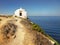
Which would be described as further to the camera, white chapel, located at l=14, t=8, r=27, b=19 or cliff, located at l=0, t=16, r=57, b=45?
white chapel, located at l=14, t=8, r=27, b=19

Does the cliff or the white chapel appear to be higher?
the white chapel

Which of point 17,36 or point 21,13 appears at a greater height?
point 21,13

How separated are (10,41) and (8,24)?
22.2ft

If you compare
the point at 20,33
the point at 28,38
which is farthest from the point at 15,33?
the point at 28,38

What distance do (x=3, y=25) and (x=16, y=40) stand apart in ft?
19.8

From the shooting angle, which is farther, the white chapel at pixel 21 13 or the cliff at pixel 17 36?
the white chapel at pixel 21 13

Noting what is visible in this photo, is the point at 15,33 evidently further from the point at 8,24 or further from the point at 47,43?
the point at 47,43

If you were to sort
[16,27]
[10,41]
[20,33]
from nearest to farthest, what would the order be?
[10,41] < [20,33] < [16,27]

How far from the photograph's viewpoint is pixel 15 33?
42.5 metres

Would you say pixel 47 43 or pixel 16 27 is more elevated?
pixel 16 27

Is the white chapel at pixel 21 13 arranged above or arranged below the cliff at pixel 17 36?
above

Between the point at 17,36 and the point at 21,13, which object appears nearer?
the point at 17,36

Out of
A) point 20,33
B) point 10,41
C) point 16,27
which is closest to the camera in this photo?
point 10,41

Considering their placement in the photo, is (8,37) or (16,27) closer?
(8,37)
